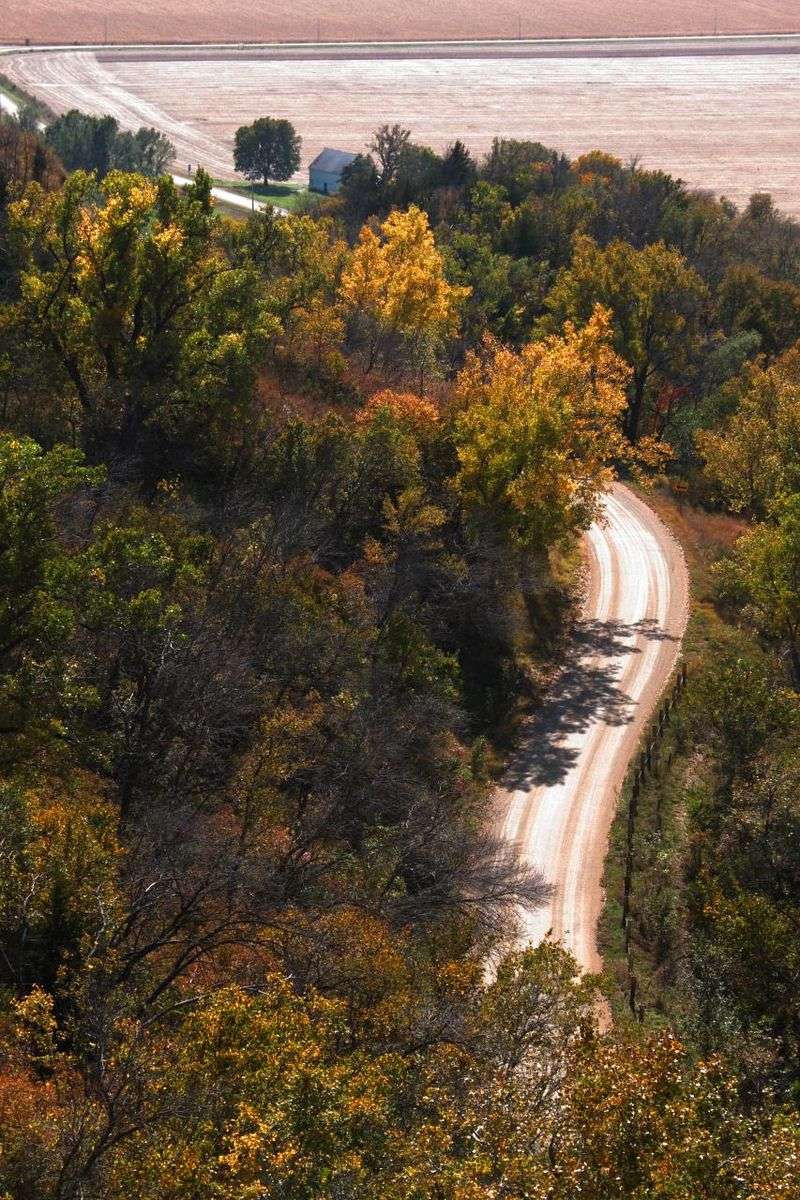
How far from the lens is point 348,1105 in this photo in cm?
2125

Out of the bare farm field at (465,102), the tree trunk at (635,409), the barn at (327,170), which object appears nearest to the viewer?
the tree trunk at (635,409)

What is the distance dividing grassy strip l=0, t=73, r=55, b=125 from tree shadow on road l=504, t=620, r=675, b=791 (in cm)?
11626

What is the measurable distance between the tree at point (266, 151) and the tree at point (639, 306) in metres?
78.6

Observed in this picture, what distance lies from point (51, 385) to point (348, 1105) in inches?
1438

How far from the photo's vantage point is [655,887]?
43781mm

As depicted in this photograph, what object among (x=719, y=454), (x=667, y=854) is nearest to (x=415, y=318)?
(x=719, y=454)

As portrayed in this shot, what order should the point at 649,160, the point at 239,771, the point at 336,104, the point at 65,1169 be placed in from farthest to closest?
the point at 336,104 < the point at 649,160 < the point at 239,771 < the point at 65,1169

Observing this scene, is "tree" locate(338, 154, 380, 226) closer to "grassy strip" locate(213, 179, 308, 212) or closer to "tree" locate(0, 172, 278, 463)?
"grassy strip" locate(213, 179, 308, 212)

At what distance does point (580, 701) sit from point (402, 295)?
2933cm

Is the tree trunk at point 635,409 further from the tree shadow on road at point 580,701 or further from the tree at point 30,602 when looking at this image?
the tree at point 30,602

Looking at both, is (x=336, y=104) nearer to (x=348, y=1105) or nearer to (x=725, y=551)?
(x=725, y=551)

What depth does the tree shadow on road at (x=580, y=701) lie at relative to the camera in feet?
165

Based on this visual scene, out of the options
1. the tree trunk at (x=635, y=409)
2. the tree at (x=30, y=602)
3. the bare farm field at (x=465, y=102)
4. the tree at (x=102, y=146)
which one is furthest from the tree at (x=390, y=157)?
the tree at (x=30, y=602)

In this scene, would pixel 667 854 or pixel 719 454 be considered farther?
pixel 719 454
